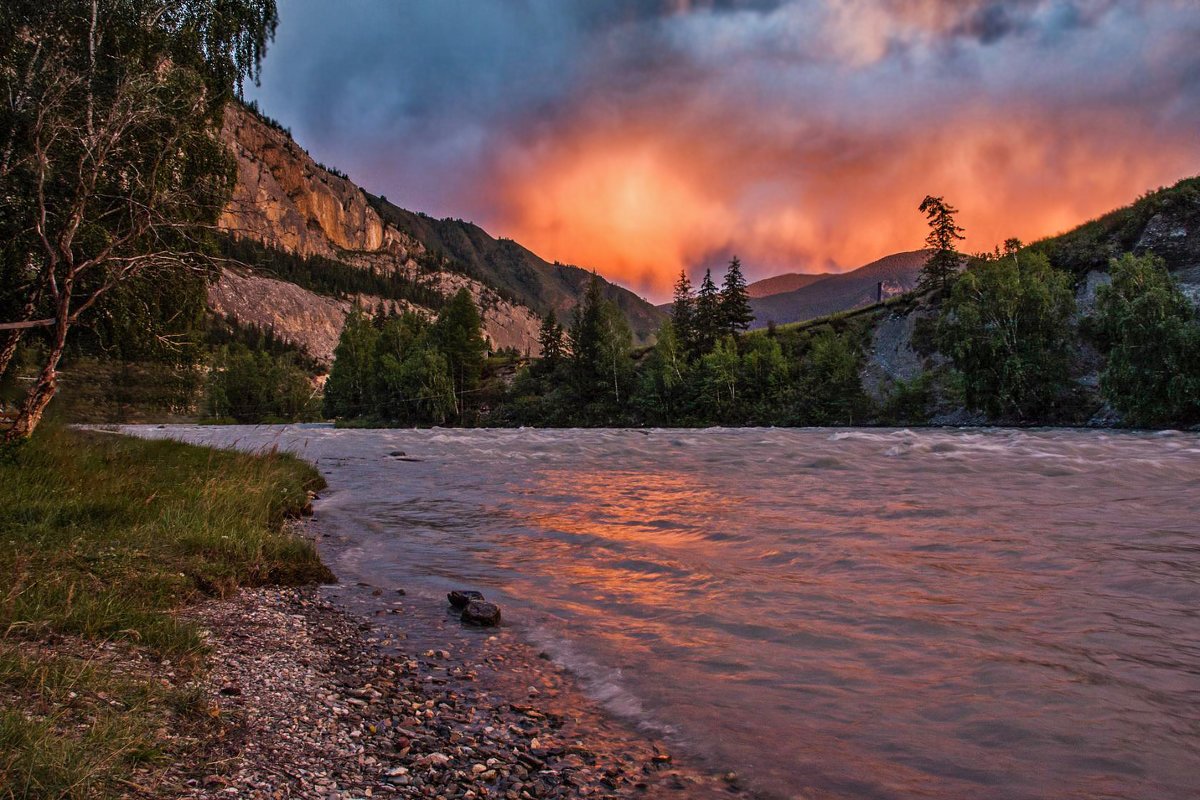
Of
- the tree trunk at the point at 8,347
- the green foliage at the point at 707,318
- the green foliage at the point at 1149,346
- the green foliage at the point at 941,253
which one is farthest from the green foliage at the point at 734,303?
the tree trunk at the point at 8,347

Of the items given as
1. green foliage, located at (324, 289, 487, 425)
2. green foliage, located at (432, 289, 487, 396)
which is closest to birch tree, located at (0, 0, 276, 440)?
green foliage, located at (324, 289, 487, 425)

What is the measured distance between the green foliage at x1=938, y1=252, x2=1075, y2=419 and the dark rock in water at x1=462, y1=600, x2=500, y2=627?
47695 mm

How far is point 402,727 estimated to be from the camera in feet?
13.1

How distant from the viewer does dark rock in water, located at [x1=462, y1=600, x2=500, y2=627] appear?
6.55m

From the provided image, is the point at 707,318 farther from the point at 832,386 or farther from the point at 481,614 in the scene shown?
the point at 481,614

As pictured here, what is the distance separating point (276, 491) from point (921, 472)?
61.7 ft

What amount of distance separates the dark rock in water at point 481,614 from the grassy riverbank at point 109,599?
264 cm

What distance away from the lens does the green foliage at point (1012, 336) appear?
4197 centimetres

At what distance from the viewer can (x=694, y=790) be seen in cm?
364

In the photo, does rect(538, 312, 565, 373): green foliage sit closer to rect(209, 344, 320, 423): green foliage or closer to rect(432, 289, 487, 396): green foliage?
rect(432, 289, 487, 396): green foliage

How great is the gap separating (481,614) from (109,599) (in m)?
3.43

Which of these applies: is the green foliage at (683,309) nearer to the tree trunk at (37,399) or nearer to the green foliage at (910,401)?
the green foliage at (910,401)

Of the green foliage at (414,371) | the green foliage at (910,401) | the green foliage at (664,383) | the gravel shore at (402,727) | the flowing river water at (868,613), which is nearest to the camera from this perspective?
the gravel shore at (402,727)

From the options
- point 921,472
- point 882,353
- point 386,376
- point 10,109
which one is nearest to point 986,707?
point 921,472
